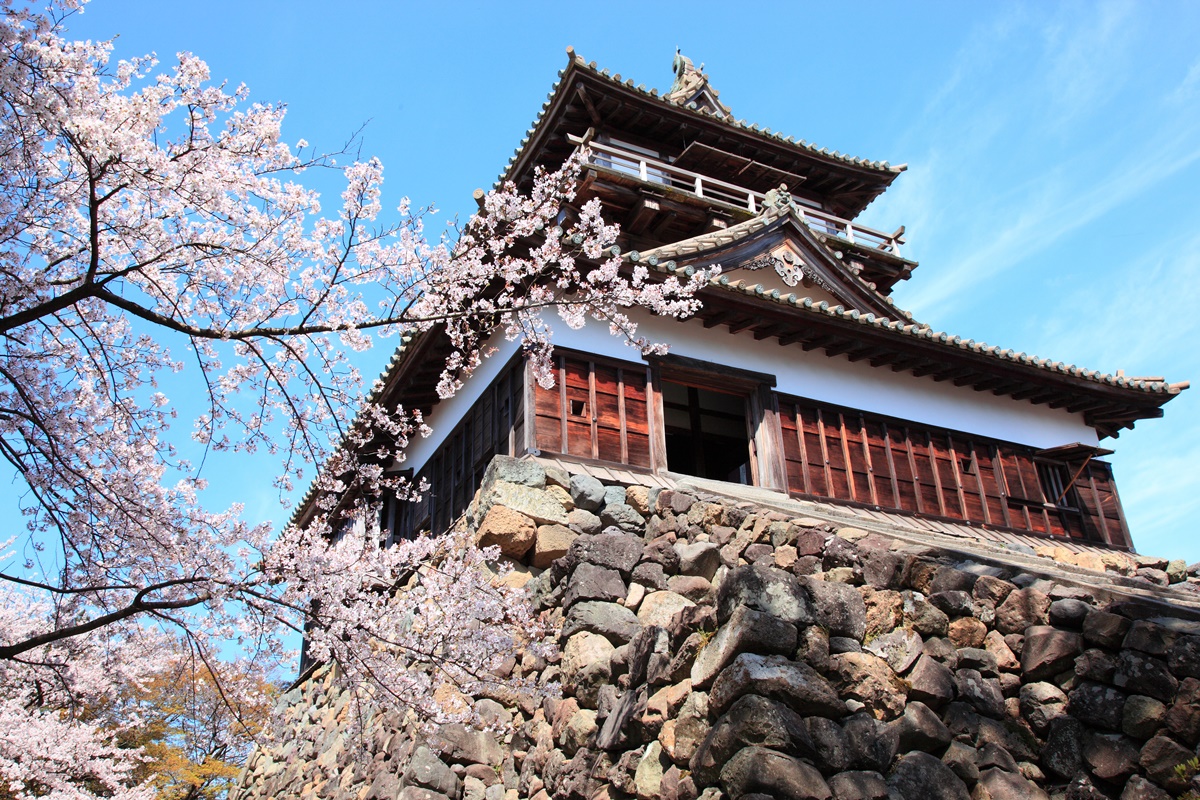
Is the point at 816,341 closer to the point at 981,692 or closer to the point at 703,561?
the point at 703,561

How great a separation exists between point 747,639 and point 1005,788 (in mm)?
1472

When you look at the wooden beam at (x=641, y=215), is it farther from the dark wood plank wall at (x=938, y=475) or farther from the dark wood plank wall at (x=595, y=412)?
the dark wood plank wall at (x=595, y=412)

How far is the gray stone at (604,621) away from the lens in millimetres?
7504

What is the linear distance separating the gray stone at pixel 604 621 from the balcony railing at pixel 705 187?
9.25 m

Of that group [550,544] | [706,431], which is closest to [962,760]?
[550,544]

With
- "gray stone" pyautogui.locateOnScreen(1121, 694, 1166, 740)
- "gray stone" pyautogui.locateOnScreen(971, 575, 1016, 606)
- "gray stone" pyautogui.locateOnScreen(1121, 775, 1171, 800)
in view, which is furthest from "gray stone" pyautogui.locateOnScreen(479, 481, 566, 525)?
"gray stone" pyautogui.locateOnScreen(1121, 775, 1171, 800)

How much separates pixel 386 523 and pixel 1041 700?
38.0 ft

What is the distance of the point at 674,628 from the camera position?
6.11 metres

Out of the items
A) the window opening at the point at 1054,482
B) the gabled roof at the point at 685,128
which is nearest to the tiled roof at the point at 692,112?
the gabled roof at the point at 685,128

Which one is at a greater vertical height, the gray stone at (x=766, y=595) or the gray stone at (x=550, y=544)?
the gray stone at (x=550, y=544)

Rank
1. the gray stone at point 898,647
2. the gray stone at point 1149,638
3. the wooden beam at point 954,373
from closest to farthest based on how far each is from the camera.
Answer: the gray stone at point 1149,638 → the gray stone at point 898,647 → the wooden beam at point 954,373

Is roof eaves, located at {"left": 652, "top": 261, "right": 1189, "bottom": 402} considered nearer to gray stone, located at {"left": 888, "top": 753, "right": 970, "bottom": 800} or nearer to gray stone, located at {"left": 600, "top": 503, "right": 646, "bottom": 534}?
gray stone, located at {"left": 600, "top": 503, "right": 646, "bottom": 534}

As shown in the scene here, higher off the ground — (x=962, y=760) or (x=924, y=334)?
(x=924, y=334)

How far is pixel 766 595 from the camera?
5.41 m
